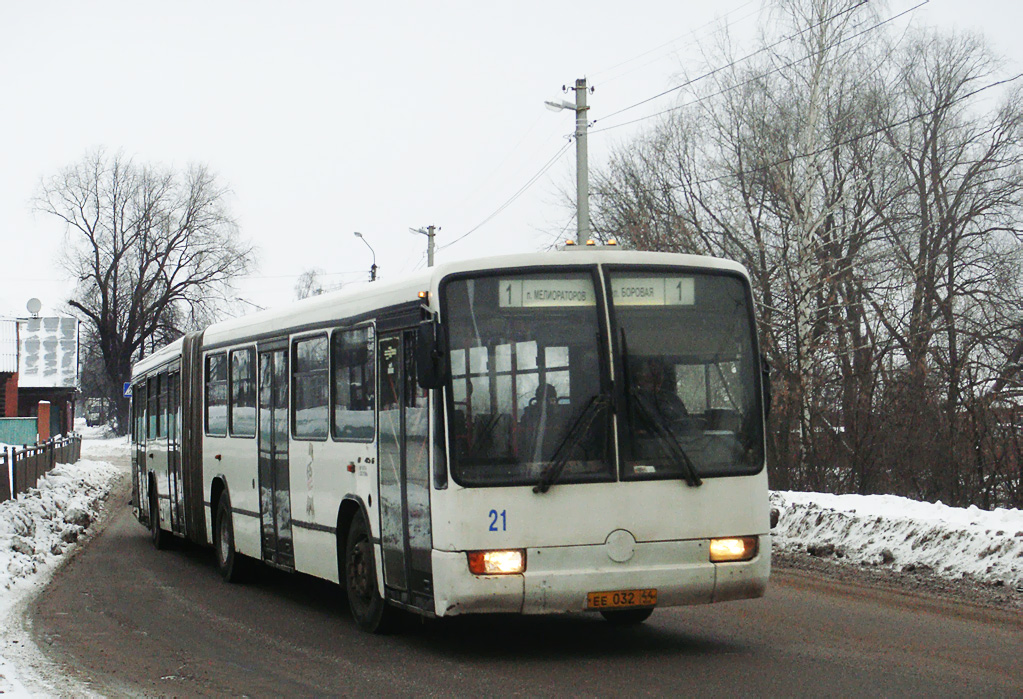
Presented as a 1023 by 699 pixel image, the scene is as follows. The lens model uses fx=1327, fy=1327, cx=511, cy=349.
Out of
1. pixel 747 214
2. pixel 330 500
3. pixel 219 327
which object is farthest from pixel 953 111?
pixel 330 500

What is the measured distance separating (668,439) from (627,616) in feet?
6.80

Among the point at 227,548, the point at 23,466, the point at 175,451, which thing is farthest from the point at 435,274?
the point at 23,466

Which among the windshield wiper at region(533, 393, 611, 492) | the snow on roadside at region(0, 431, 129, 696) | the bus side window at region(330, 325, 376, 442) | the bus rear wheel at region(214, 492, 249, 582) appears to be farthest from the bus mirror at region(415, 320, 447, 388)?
the bus rear wheel at region(214, 492, 249, 582)

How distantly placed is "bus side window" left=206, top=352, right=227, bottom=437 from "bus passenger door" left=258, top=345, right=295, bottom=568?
170 cm

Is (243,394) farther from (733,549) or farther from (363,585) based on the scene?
(733,549)

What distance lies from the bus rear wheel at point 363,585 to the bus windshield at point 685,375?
232 cm

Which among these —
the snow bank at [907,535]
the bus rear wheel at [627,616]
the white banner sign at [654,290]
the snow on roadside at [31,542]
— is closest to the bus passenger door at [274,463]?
the snow on roadside at [31,542]

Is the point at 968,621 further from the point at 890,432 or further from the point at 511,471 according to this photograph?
the point at 890,432

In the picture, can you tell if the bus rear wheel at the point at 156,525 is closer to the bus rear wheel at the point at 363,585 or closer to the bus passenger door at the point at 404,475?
the bus rear wheel at the point at 363,585

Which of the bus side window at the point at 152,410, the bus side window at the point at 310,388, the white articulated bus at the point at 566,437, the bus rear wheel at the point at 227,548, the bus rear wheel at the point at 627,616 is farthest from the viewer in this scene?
the bus side window at the point at 152,410

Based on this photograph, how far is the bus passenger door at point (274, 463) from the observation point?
1204 centimetres

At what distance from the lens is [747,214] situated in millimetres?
34406

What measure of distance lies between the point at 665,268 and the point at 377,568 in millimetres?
3017

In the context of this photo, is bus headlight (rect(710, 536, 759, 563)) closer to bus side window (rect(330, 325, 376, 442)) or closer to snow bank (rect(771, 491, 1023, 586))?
bus side window (rect(330, 325, 376, 442))
